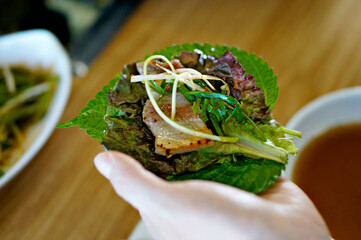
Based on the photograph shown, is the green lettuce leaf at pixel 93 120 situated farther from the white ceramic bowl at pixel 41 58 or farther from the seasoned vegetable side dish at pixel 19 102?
the seasoned vegetable side dish at pixel 19 102

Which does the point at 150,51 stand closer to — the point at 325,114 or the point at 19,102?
the point at 19,102

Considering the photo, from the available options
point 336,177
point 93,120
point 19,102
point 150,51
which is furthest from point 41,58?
point 336,177

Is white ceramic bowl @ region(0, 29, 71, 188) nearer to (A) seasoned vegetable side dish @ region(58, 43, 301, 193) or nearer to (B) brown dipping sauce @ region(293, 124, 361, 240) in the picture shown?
(A) seasoned vegetable side dish @ region(58, 43, 301, 193)

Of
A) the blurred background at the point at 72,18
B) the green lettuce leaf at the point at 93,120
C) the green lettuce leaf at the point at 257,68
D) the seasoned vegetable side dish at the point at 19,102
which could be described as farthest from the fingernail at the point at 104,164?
the blurred background at the point at 72,18

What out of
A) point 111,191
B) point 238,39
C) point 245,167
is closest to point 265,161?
point 245,167

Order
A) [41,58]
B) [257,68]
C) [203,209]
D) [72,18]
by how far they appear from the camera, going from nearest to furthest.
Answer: [203,209]
[257,68]
[41,58]
[72,18]

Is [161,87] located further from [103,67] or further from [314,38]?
[314,38]

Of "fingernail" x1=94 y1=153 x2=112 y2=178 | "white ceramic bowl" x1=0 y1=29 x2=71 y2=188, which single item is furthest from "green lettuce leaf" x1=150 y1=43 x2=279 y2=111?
"white ceramic bowl" x1=0 y1=29 x2=71 y2=188
